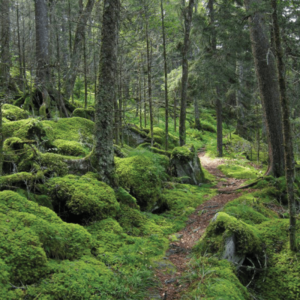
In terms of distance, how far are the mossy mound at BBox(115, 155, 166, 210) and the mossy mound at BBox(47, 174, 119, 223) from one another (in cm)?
145

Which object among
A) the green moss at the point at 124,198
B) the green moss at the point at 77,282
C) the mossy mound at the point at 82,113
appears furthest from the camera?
the mossy mound at the point at 82,113

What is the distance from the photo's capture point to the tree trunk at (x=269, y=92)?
26.7ft

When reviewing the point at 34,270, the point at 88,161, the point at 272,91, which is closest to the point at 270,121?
the point at 272,91

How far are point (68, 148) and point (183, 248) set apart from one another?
3.76m

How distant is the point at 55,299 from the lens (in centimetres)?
256

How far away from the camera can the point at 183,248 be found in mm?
4891

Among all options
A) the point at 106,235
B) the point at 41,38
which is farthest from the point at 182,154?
the point at 41,38

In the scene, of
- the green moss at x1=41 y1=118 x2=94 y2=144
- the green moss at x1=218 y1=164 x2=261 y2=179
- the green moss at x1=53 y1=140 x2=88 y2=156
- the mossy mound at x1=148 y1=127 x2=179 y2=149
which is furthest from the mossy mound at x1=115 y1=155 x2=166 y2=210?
the mossy mound at x1=148 y1=127 x2=179 y2=149

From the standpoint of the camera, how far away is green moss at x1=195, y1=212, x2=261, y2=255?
13.7ft

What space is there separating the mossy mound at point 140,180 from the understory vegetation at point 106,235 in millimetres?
26

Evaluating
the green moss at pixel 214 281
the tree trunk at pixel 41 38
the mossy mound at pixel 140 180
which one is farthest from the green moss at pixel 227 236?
the tree trunk at pixel 41 38

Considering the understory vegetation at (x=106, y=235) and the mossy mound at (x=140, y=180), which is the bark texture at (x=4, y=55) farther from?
the mossy mound at (x=140, y=180)

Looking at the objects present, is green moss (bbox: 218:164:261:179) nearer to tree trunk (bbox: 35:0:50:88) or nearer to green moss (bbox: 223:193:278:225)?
green moss (bbox: 223:193:278:225)

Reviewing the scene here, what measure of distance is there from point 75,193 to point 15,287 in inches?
88.2
